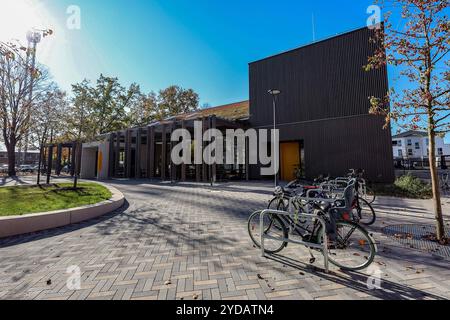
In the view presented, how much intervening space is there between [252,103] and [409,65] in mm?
13099

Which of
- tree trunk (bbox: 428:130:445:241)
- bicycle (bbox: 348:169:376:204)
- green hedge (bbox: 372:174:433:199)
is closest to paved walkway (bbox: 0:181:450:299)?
tree trunk (bbox: 428:130:445:241)

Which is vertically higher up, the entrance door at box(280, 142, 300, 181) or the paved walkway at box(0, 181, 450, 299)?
the entrance door at box(280, 142, 300, 181)

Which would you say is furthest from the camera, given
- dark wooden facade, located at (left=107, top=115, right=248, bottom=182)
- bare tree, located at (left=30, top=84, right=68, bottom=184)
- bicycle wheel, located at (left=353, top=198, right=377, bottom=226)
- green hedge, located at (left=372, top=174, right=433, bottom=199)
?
dark wooden facade, located at (left=107, top=115, right=248, bottom=182)

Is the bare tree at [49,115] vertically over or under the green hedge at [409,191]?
over

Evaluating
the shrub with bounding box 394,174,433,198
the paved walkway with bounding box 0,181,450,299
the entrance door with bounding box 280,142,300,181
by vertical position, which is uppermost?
the entrance door with bounding box 280,142,300,181

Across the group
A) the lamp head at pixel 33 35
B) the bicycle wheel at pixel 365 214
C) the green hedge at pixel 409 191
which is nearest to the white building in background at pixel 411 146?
the green hedge at pixel 409 191

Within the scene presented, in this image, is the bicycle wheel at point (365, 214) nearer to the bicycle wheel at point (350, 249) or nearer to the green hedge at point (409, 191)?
the bicycle wheel at point (350, 249)

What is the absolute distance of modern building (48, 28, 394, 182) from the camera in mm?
12398

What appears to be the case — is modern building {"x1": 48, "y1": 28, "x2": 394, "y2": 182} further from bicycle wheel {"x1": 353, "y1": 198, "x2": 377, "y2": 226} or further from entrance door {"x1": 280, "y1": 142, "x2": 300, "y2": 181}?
bicycle wheel {"x1": 353, "y1": 198, "x2": 377, "y2": 226}

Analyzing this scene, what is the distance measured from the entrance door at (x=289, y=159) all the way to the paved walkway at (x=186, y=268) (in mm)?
11147

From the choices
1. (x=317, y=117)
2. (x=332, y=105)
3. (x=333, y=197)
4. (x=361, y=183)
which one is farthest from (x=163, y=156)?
(x=333, y=197)

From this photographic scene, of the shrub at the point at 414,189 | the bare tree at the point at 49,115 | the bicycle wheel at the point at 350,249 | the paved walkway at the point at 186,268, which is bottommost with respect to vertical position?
the paved walkway at the point at 186,268

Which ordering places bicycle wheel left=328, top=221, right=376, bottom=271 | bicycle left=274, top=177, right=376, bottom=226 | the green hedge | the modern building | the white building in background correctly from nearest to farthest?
bicycle wheel left=328, top=221, right=376, bottom=271 < bicycle left=274, top=177, right=376, bottom=226 < the green hedge < the modern building < the white building in background

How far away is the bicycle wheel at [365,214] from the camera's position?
489cm
